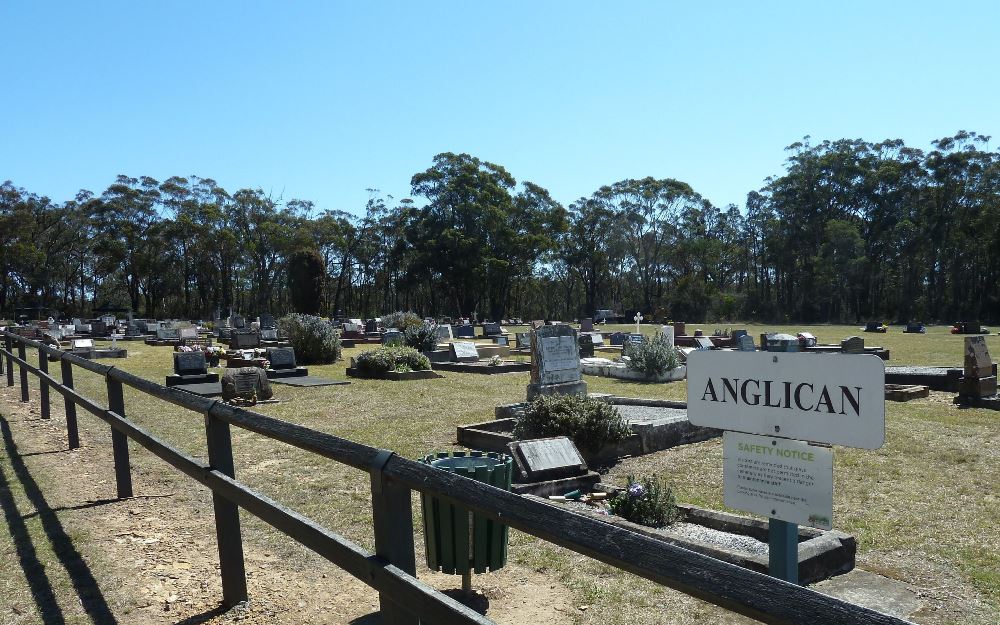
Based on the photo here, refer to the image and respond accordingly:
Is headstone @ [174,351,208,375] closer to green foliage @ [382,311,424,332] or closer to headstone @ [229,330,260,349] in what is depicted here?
headstone @ [229,330,260,349]

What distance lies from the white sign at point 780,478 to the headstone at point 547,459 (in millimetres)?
3784

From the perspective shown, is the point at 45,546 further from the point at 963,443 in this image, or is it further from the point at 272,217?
the point at 272,217

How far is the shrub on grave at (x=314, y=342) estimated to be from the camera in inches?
804

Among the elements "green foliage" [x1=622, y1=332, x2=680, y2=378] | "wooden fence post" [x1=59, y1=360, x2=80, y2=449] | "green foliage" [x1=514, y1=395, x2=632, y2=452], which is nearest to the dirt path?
"wooden fence post" [x1=59, y1=360, x2=80, y2=449]

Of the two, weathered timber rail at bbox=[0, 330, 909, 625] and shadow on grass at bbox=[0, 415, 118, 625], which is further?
shadow on grass at bbox=[0, 415, 118, 625]

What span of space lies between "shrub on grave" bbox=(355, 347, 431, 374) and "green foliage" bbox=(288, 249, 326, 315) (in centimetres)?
2001

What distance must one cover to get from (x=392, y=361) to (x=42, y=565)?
12.4m

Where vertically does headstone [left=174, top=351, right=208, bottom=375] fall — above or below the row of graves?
above

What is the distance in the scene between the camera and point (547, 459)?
6.64m

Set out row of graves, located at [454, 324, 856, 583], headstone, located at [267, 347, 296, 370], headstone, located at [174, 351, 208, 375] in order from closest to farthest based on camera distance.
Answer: row of graves, located at [454, 324, 856, 583], headstone, located at [174, 351, 208, 375], headstone, located at [267, 347, 296, 370]

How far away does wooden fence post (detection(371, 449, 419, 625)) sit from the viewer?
2.27 metres

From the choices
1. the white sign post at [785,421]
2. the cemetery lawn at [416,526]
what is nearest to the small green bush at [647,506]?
the cemetery lawn at [416,526]

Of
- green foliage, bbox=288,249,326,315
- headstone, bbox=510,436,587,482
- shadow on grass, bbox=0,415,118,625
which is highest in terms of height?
green foliage, bbox=288,249,326,315

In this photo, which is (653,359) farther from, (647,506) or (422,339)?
(647,506)
